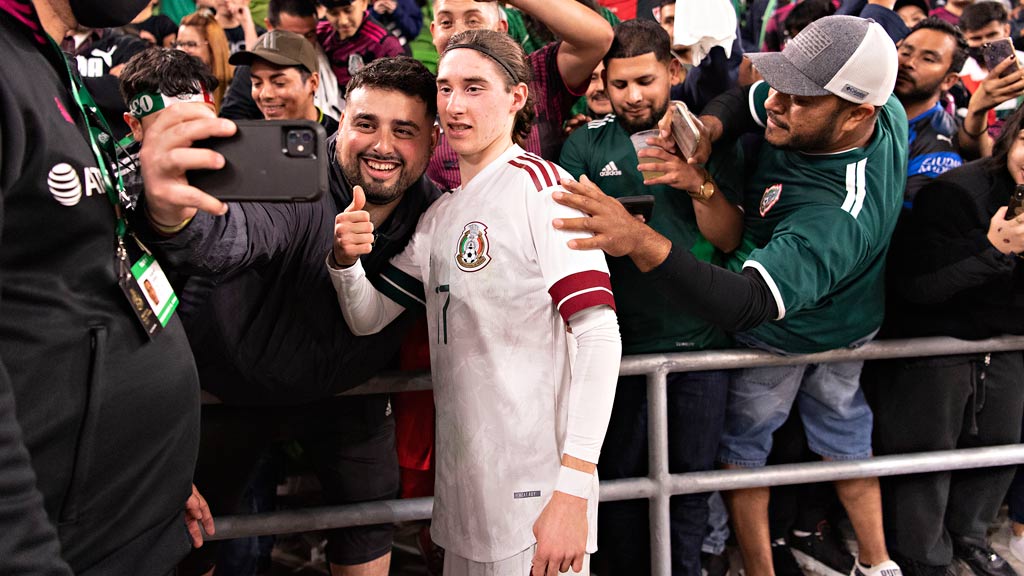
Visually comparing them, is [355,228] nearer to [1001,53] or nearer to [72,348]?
[72,348]

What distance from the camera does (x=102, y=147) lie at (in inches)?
50.6

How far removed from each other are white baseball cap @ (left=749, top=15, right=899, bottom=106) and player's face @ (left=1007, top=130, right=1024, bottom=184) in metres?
0.68

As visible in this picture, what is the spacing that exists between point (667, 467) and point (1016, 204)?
1452 mm

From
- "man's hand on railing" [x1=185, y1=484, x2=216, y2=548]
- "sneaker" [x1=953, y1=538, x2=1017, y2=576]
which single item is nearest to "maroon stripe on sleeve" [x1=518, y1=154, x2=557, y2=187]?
"man's hand on railing" [x1=185, y1=484, x2=216, y2=548]

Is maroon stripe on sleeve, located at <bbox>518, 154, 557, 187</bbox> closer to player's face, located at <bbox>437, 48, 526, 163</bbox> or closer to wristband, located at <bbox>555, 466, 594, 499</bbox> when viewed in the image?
player's face, located at <bbox>437, 48, 526, 163</bbox>

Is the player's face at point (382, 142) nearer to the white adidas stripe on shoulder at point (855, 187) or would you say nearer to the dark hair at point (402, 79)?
the dark hair at point (402, 79)

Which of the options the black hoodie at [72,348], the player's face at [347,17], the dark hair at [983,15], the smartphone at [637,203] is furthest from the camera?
the dark hair at [983,15]

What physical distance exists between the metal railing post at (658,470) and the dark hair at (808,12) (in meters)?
2.36

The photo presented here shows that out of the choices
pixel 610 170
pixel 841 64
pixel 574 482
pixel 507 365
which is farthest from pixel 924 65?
pixel 574 482

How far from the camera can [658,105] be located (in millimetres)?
2902

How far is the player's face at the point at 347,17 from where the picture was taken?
427 centimetres

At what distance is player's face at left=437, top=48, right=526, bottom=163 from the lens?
209cm

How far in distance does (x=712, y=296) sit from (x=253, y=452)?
1522mm

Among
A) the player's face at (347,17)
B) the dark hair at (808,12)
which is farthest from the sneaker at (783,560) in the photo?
the player's face at (347,17)
